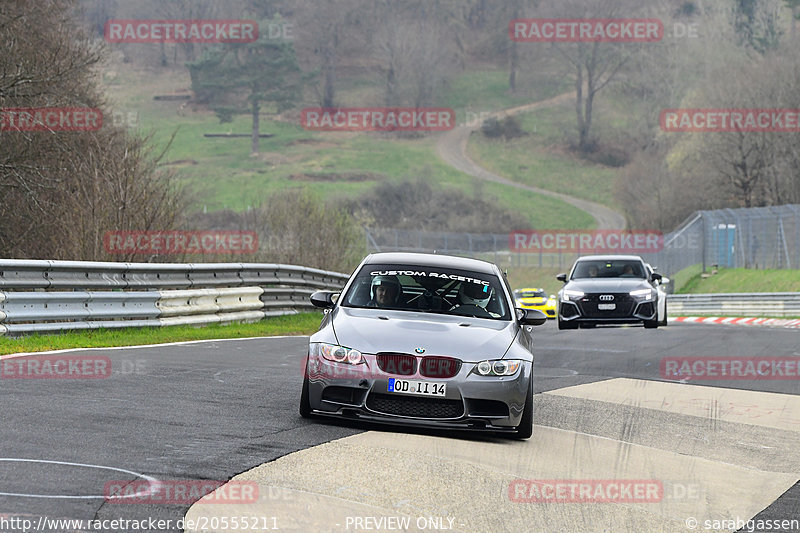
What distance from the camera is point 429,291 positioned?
10.3 meters

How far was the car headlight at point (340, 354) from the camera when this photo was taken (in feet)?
28.5

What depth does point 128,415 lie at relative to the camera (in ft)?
28.8

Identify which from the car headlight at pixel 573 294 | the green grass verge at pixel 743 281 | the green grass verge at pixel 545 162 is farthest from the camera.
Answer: the green grass verge at pixel 545 162

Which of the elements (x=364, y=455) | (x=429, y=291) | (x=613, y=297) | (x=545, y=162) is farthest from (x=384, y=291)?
(x=545, y=162)

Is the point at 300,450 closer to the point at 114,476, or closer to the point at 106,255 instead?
the point at 114,476

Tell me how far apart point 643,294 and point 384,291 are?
13764mm

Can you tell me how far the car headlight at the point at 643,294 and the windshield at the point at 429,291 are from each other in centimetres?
1289

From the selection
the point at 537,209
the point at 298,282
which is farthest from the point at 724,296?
the point at 537,209

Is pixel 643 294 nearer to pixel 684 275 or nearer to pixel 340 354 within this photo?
pixel 340 354

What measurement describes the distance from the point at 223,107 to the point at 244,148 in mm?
10855

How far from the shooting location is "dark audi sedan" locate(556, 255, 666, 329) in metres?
22.9

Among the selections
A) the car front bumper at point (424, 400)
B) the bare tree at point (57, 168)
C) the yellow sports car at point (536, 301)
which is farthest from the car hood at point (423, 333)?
the yellow sports car at point (536, 301)

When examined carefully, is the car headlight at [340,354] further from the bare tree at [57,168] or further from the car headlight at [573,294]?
the car headlight at [573,294]

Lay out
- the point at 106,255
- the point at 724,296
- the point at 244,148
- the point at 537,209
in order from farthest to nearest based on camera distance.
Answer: the point at 244,148 → the point at 537,209 → the point at 724,296 → the point at 106,255
